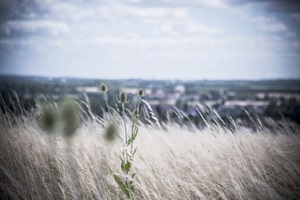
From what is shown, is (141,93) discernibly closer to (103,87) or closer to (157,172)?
(103,87)

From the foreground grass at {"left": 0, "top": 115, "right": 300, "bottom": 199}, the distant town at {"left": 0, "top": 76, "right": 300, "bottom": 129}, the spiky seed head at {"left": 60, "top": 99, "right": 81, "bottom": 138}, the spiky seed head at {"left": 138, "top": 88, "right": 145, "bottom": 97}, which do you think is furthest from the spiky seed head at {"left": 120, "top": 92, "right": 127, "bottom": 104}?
the spiky seed head at {"left": 60, "top": 99, "right": 81, "bottom": 138}

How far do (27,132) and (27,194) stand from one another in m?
1.42

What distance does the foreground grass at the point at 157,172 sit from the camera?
9.37 ft

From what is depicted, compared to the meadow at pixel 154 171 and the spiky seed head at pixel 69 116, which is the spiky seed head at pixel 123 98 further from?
the spiky seed head at pixel 69 116

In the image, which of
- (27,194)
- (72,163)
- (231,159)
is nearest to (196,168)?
(231,159)

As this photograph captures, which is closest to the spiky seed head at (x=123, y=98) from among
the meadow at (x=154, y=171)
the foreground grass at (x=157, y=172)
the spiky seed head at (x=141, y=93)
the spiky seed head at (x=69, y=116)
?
the spiky seed head at (x=141, y=93)

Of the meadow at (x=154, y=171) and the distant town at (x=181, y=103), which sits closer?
the meadow at (x=154, y=171)

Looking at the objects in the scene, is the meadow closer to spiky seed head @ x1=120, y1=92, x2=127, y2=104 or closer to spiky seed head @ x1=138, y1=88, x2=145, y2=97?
spiky seed head @ x1=120, y1=92, x2=127, y2=104

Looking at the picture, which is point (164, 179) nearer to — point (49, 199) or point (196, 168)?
point (196, 168)

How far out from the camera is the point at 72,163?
10.6ft

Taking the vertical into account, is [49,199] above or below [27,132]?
below

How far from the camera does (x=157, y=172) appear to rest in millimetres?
3350

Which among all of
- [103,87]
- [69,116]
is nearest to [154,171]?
[103,87]

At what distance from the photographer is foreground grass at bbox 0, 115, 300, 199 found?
9.37 feet
